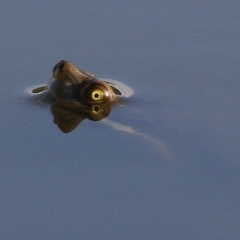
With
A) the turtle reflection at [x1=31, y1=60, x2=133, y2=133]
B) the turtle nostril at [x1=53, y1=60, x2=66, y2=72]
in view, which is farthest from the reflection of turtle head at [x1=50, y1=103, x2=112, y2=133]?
the turtle nostril at [x1=53, y1=60, x2=66, y2=72]

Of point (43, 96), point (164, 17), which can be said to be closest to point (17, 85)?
point (43, 96)

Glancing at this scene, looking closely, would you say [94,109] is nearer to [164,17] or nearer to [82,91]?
[82,91]

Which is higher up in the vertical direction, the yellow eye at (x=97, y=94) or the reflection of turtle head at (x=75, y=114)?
the yellow eye at (x=97, y=94)

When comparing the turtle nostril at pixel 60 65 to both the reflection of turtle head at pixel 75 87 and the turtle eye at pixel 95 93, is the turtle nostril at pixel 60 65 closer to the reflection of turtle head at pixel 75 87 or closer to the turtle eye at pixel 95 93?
the reflection of turtle head at pixel 75 87

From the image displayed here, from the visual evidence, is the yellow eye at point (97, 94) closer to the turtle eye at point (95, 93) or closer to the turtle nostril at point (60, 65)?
the turtle eye at point (95, 93)

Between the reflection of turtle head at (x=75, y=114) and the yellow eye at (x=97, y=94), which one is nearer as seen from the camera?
the reflection of turtle head at (x=75, y=114)

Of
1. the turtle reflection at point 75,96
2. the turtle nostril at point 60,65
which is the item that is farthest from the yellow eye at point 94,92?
the turtle nostril at point 60,65

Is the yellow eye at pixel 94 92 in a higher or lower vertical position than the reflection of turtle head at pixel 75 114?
higher

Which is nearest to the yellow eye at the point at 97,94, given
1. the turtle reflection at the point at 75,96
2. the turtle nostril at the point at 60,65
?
the turtle reflection at the point at 75,96

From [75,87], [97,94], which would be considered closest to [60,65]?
[75,87]

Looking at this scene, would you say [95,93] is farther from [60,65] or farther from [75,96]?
[60,65]
